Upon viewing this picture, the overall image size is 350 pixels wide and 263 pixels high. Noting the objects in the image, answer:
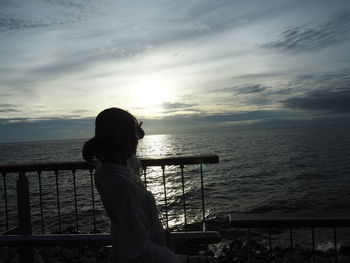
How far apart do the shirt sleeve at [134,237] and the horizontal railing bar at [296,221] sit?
153 centimetres

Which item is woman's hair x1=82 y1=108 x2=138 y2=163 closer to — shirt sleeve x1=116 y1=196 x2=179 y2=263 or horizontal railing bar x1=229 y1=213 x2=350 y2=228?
shirt sleeve x1=116 y1=196 x2=179 y2=263

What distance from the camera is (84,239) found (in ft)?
9.22

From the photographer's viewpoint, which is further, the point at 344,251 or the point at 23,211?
the point at 344,251

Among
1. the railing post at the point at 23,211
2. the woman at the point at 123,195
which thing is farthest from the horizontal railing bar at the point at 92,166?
the woman at the point at 123,195

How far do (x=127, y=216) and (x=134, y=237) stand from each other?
11 centimetres

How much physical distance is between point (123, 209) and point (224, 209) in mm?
16646

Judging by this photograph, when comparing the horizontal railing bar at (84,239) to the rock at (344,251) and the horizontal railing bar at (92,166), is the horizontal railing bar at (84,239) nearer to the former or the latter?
the horizontal railing bar at (92,166)

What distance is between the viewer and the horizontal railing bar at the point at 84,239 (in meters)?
2.71

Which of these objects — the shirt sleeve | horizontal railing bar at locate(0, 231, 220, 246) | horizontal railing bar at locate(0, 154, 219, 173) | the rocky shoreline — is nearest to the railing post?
horizontal railing bar at locate(0, 154, 219, 173)

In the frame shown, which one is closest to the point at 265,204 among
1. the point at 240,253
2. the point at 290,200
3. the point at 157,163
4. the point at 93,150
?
the point at 290,200

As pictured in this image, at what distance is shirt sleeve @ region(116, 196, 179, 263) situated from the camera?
4.59 feet

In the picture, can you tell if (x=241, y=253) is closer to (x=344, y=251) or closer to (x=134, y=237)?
(x=344, y=251)

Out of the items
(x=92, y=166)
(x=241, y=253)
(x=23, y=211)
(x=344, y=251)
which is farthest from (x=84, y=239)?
(x=344, y=251)

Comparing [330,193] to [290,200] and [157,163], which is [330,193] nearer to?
[290,200]
